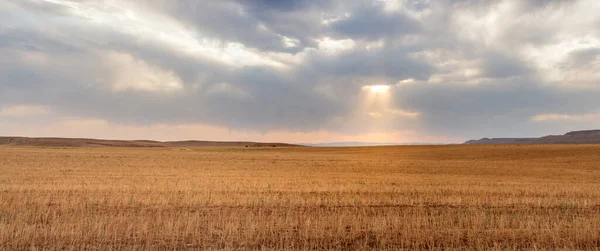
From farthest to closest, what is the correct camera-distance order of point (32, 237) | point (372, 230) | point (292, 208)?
point (292, 208) → point (372, 230) → point (32, 237)

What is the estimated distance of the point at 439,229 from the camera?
33.7 feet

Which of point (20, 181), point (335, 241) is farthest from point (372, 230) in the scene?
point (20, 181)

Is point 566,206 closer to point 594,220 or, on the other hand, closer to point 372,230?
point 594,220

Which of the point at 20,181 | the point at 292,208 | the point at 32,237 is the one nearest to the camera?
the point at 32,237

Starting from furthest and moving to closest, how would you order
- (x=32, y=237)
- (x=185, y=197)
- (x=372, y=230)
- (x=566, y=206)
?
(x=185, y=197) → (x=566, y=206) → (x=372, y=230) → (x=32, y=237)

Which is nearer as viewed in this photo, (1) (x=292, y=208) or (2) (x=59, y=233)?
(2) (x=59, y=233)

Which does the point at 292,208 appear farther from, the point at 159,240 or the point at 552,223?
the point at 552,223

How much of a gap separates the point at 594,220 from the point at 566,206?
3.42 meters

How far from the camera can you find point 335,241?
29.8 feet

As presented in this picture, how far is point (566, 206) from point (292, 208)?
10.6 metres

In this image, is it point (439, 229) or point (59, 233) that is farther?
point (439, 229)

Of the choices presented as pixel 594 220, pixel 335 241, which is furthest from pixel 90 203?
pixel 594 220

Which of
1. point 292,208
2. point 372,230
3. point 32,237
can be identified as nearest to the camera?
point 32,237

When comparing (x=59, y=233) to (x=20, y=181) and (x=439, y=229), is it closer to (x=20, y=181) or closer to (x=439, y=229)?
(x=439, y=229)
